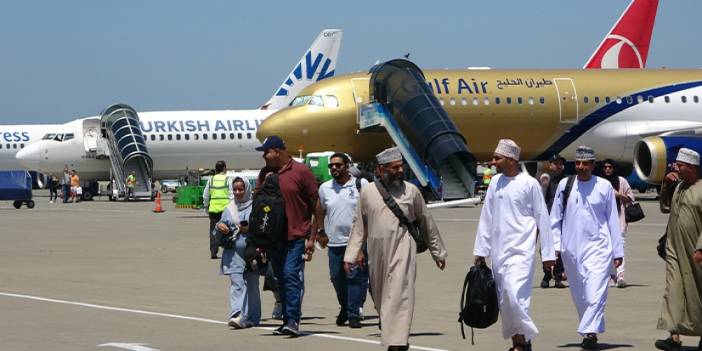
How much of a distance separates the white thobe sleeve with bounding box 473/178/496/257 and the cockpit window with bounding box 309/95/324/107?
28.4 m

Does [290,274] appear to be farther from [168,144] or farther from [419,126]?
[168,144]

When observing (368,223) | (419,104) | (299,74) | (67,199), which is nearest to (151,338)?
(368,223)

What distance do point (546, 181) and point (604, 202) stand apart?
6177 millimetres

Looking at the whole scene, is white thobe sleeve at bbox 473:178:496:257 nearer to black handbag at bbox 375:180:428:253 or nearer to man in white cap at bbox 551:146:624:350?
black handbag at bbox 375:180:428:253

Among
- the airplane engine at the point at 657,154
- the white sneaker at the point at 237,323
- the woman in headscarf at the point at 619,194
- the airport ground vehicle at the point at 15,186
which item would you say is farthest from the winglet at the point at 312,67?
the white sneaker at the point at 237,323

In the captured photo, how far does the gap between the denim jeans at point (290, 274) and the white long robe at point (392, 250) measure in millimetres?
1493

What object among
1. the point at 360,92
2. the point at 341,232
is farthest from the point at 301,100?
the point at 341,232

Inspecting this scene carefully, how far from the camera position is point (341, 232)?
13469 millimetres

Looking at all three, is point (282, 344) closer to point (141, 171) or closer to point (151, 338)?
point (151, 338)

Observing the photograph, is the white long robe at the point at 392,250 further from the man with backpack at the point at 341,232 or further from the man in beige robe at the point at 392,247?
the man with backpack at the point at 341,232

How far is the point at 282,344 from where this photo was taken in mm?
11727

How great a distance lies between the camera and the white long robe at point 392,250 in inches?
410

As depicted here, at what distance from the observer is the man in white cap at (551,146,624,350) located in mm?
11570

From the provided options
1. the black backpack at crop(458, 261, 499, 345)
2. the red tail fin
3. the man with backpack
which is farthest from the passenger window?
the black backpack at crop(458, 261, 499, 345)
